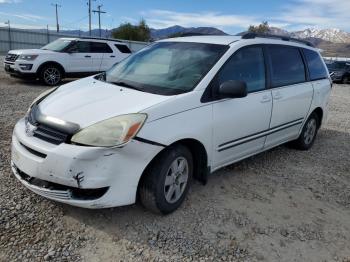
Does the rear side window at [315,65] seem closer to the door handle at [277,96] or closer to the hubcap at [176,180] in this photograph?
the door handle at [277,96]

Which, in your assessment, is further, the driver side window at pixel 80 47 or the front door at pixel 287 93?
the driver side window at pixel 80 47

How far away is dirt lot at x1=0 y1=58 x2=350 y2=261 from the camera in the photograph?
296 cm

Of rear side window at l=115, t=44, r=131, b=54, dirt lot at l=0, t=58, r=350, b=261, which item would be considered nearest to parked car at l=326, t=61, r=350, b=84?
rear side window at l=115, t=44, r=131, b=54

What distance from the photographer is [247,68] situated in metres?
4.25

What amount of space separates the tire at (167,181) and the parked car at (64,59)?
9245 mm

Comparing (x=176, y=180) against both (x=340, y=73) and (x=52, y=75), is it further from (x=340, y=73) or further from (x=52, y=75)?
(x=340, y=73)

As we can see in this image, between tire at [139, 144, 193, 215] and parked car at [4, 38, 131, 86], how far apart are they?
924cm

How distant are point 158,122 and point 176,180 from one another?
67cm

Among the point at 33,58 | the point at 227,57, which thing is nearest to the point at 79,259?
the point at 227,57

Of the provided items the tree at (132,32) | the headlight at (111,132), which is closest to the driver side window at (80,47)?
the headlight at (111,132)

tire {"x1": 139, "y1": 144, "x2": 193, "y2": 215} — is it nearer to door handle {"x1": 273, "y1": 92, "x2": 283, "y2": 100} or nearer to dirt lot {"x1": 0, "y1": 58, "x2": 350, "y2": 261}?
dirt lot {"x1": 0, "y1": 58, "x2": 350, "y2": 261}

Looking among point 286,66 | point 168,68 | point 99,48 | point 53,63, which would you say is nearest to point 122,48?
point 99,48

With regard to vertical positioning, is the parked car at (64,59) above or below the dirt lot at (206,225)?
above

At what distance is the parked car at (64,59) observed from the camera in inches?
447
